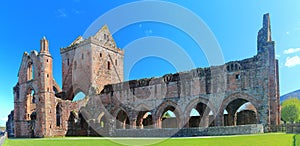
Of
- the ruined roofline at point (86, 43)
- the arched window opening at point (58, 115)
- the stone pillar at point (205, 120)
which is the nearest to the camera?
the stone pillar at point (205, 120)

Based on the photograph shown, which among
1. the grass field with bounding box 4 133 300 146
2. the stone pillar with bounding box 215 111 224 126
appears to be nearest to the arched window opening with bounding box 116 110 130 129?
the stone pillar with bounding box 215 111 224 126

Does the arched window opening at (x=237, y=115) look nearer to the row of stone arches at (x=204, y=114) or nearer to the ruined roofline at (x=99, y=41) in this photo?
the row of stone arches at (x=204, y=114)

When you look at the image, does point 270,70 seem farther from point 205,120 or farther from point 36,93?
point 36,93

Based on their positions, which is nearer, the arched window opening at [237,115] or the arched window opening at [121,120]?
the arched window opening at [237,115]

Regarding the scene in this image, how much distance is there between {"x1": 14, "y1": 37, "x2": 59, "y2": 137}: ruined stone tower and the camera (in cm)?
3353

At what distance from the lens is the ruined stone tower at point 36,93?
33.5 meters

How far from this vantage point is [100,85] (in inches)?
1704

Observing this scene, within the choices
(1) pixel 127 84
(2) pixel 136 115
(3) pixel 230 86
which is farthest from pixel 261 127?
(1) pixel 127 84

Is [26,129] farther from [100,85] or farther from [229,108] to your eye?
[229,108]

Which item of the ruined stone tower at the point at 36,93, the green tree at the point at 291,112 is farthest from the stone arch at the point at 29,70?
the green tree at the point at 291,112

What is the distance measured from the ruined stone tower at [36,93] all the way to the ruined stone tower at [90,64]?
6446 millimetres

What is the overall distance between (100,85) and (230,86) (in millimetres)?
20851

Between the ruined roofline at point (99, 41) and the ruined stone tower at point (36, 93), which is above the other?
the ruined roofline at point (99, 41)

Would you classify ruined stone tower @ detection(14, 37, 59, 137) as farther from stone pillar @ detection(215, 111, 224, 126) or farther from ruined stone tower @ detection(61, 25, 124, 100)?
stone pillar @ detection(215, 111, 224, 126)
